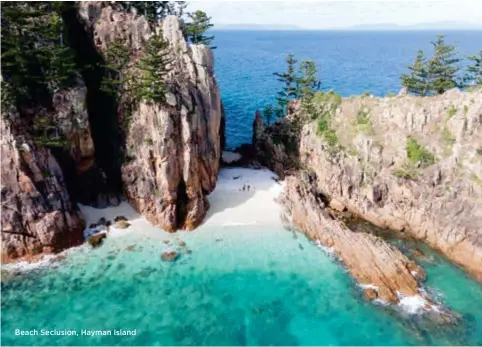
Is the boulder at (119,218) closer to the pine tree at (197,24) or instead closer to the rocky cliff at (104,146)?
the rocky cliff at (104,146)

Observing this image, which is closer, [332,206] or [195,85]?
[195,85]

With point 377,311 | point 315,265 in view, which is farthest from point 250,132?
point 377,311

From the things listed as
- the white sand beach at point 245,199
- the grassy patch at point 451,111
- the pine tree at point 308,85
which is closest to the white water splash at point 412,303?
the white sand beach at point 245,199

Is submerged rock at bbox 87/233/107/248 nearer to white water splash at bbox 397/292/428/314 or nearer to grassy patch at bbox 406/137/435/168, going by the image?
white water splash at bbox 397/292/428/314

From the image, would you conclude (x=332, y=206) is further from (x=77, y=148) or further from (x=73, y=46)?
(x=73, y=46)

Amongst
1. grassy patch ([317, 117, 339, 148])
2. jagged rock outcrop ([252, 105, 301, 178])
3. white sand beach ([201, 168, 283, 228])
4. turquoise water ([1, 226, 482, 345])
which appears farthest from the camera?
jagged rock outcrop ([252, 105, 301, 178])

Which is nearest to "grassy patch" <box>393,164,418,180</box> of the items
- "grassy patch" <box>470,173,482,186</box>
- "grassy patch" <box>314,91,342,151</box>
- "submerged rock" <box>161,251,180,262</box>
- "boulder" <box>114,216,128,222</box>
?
"grassy patch" <box>470,173,482,186</box>
